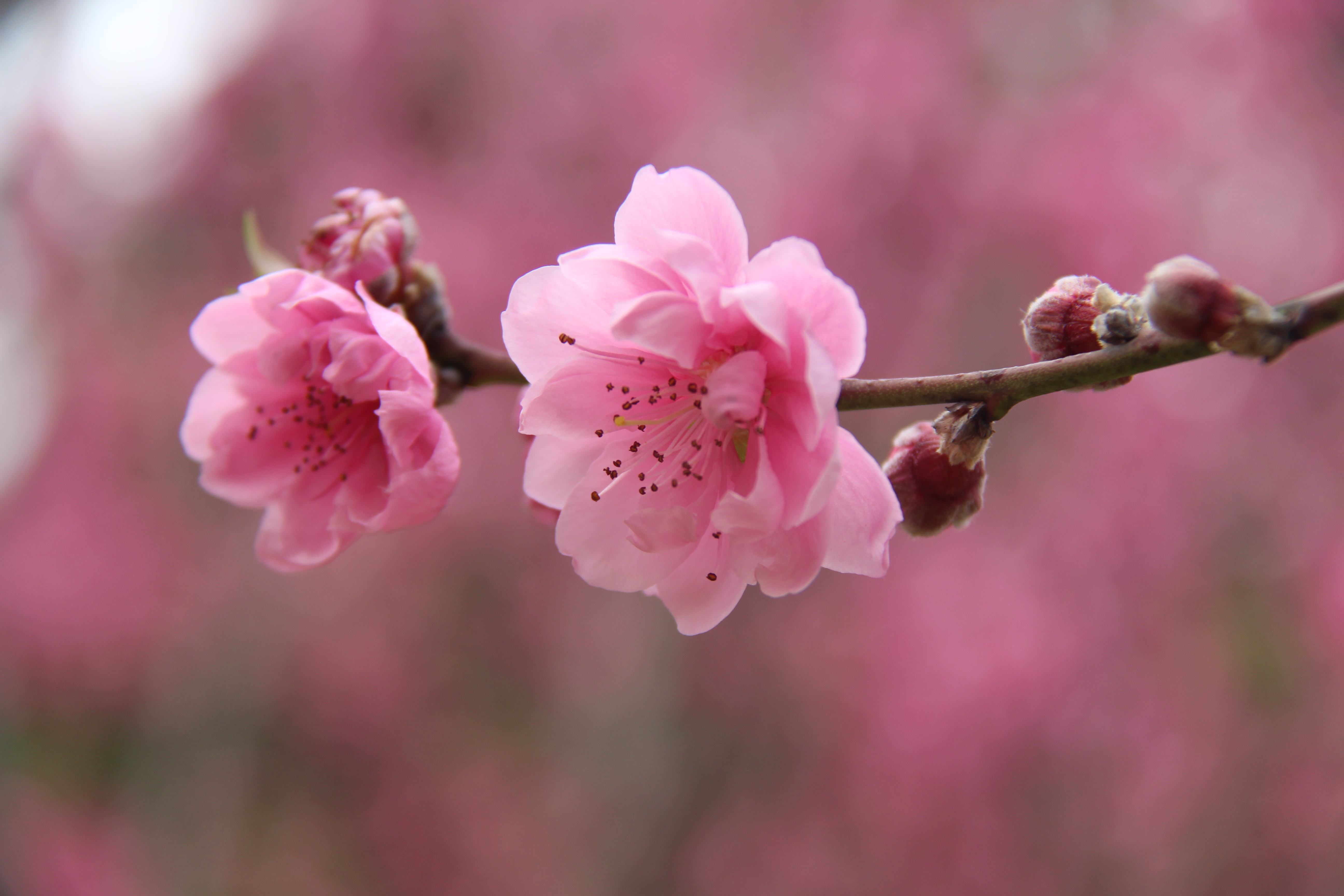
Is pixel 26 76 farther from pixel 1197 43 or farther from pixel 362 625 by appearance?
pixel 1197 43

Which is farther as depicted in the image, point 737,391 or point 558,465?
point 558,465

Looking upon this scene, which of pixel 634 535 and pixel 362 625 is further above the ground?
pixel 634 535

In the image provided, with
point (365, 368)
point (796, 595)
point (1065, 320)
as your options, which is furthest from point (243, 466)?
point (796, 595)

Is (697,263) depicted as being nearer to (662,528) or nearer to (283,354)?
→ (662,528)

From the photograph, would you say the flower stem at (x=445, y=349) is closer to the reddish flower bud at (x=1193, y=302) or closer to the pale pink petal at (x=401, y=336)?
the pale pink petal at (x=401, y=336)

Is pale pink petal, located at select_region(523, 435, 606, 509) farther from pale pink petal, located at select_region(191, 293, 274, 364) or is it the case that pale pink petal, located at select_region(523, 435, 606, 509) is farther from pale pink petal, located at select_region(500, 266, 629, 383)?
pale pink petal, located at select_region(191, 293, 274, 364)

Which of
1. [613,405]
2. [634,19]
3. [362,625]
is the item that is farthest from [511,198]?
[613,405]

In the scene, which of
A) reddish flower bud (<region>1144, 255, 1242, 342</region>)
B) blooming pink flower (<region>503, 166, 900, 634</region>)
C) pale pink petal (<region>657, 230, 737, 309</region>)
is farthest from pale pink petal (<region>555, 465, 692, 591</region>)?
reddish flower bud (<region>1144, 255, 1242, 342</region>)
